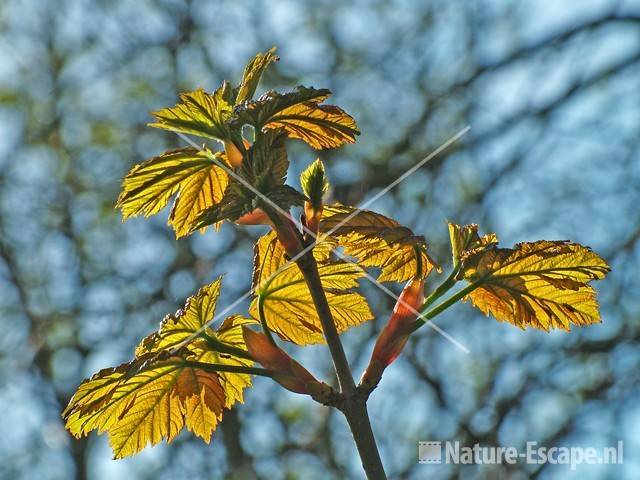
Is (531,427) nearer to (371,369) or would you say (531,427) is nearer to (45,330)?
(45,330)

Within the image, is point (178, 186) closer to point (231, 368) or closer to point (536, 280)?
point (231, 368)

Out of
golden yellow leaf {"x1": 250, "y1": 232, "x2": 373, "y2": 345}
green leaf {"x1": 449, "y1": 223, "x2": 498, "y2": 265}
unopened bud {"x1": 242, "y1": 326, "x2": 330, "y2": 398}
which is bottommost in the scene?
unopened bud {"x1": 242, "y1": 326, "x2": 330, "y2": 398}

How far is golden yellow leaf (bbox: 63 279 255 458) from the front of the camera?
31.3 inches

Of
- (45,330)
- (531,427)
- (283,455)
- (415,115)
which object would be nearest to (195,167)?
(531,427)

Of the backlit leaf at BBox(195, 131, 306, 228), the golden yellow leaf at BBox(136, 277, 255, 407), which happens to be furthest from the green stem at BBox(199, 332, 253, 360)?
the backlit leaf at BBox(195, 131, 306, 228)

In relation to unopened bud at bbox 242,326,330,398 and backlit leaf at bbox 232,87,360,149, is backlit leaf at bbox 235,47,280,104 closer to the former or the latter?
backlit leaf at bbox 232,87,360,149

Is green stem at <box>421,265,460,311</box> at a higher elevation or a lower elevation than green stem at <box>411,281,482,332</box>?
higher

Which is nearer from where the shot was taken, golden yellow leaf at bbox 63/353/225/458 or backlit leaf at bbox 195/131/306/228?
backlit leaf at bbox 195/131/306/228

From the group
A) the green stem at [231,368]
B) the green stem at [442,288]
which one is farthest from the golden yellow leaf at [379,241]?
the green stem at [231,368]

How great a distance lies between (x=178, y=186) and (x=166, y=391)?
0.18 meters

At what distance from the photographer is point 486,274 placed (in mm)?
789

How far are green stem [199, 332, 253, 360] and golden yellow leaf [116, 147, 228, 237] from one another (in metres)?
0.09

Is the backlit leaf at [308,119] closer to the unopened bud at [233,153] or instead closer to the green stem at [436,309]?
the unopened bud at [233,153]

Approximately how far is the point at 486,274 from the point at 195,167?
26 cm
